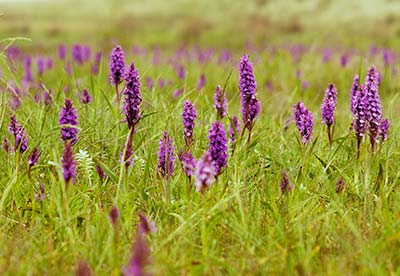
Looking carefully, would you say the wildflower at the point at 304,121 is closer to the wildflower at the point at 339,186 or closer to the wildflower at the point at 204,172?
the wildflower at the point at 339,186

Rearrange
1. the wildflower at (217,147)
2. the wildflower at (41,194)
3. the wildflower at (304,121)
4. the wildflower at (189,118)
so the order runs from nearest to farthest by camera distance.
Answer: the wildflower at (217,147)
the wildflower at (41,194)
the wildflower at (189,118)
the wildflower at (304,121)

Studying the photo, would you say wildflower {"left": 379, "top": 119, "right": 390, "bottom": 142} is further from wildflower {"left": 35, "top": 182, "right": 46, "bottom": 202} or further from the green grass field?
wildflower {"left": 35, "top": 182, "right": 46, "bottom": 202}

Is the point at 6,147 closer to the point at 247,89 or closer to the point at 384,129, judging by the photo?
the point at 247,89

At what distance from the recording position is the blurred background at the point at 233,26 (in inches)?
679

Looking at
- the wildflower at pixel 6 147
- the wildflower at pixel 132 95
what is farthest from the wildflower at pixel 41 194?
Result: the wildflower at pixel 6 147

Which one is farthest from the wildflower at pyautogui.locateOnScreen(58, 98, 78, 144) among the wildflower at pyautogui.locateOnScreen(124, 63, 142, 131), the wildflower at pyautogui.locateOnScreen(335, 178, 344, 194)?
the wildflower at pyautogui.locateOnScreen(335, 178, 344, 194)

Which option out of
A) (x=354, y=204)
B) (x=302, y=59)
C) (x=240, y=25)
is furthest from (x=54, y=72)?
(x=240, y=25)

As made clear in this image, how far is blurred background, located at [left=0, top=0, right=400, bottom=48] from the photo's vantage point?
17.2 metres

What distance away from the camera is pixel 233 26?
63.7 ft

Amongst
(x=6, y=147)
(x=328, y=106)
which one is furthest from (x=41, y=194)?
(x=328, y=106)

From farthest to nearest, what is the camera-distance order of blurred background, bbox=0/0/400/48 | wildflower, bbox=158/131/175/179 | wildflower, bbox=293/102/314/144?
blurred background, bbox=0/0/400/48
wildflower, bbox=293/102/314/144
wildflower, bbox=158/131/175/179

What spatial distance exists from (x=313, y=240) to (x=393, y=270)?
30cm

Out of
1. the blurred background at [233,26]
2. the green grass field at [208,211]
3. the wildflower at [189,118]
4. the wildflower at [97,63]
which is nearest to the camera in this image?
the green grass field at [208,211]

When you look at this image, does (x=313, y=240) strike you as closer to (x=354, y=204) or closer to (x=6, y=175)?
(x=354, y=204)
